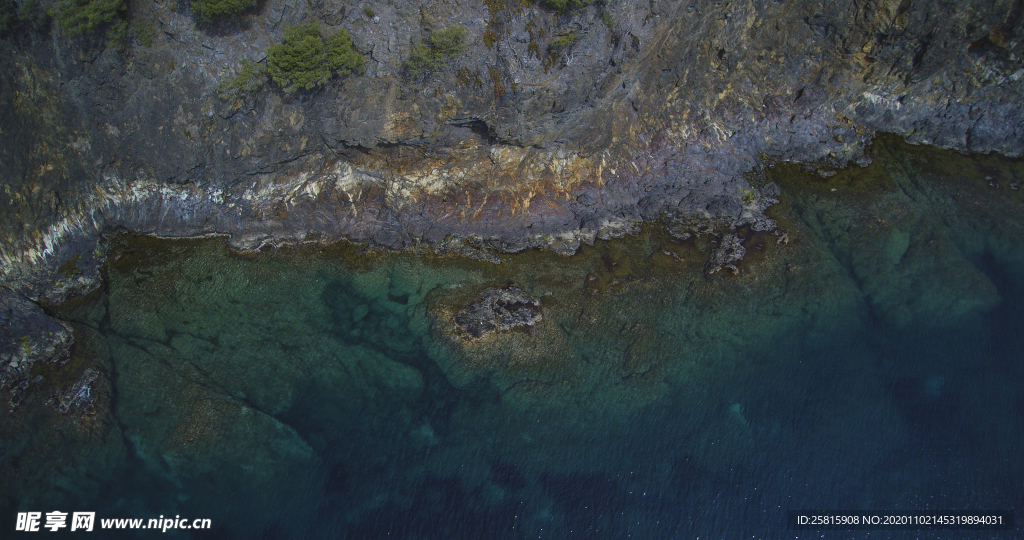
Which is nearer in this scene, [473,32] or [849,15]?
[473,32]

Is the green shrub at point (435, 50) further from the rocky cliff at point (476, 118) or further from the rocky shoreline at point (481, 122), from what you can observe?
the rocky shoreline at point (481, 122)

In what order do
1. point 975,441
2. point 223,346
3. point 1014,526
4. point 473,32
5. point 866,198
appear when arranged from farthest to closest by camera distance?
1. point 866,198
2. point 473,32
3. point 223,346
4. point 975,441
5. point 1014,526

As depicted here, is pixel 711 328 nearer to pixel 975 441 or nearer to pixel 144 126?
pixel 975 441

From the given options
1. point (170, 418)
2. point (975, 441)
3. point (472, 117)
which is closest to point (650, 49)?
point (472, 117)

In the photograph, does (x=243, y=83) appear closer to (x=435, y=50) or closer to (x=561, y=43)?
(x=435, y=50)

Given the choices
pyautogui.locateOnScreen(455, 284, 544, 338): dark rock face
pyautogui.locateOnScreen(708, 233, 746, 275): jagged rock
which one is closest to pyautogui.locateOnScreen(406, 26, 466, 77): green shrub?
pyautogui.locateOnScreen(455, 284, 544, 338): dark rock face

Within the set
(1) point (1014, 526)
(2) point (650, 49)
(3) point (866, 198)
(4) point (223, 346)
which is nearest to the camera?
(1) point (1014, 526)

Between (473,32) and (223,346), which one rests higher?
(473,32)
